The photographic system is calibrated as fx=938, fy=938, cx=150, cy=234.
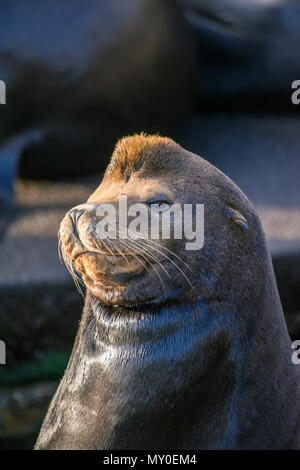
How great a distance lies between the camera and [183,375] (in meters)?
2.66

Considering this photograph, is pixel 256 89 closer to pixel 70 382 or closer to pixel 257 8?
pixel 257 8

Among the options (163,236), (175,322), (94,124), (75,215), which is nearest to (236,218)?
(163,236)

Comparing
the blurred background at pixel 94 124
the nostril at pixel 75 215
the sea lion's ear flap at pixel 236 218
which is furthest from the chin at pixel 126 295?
the blurred background at pixel 94 124

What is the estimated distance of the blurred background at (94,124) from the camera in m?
4.73

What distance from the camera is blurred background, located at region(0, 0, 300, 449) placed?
473 centimetres

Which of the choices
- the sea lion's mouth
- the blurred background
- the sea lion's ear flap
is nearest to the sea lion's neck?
the sea lion's mouth

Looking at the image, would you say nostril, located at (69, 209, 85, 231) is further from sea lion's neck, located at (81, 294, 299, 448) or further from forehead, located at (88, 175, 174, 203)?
sea lion's neck, located at (81, 294, 299, 448)

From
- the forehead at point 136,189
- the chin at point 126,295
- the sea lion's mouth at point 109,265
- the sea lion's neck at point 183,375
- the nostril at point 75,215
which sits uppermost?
the forehead at point 136,189

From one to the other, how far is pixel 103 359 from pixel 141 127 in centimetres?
303

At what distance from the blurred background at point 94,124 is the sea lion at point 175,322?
5.90 ft

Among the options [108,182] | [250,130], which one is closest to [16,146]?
[250,130]

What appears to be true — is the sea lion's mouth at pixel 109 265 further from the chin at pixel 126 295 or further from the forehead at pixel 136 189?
the forehead at pixel 136 189
